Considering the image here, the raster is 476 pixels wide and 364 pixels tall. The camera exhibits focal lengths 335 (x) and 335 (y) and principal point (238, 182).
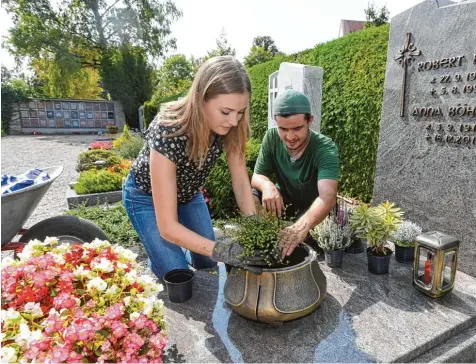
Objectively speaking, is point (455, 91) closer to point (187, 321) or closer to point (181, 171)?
point (181, 171)

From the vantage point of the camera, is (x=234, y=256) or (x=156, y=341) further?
(x=234, y=256)

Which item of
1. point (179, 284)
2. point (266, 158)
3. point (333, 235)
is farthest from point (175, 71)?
point (179, 284)

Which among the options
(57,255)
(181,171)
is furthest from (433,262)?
(57,255)

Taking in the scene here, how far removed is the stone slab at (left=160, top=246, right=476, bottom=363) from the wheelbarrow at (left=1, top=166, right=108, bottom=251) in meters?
1.02

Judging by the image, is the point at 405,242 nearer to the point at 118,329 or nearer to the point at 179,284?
the point at 179,284

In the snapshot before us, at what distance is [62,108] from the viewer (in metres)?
25.7

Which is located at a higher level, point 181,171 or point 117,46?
point 117,46

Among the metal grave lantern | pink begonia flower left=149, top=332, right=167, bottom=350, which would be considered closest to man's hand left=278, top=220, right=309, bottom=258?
pink begonia flower left=149, top=332, right=167, bottom=350

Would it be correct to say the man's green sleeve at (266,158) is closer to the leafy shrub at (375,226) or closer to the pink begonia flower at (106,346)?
the leafy shrub at (375,226)

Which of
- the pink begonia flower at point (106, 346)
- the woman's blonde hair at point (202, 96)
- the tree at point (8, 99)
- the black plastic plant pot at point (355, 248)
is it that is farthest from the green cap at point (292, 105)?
the tree at point (8, 99)

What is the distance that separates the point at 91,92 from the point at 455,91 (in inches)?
1324

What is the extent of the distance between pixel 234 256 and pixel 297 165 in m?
1.20

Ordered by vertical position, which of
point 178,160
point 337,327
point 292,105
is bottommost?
point 337,327

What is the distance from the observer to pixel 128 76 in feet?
79.3
